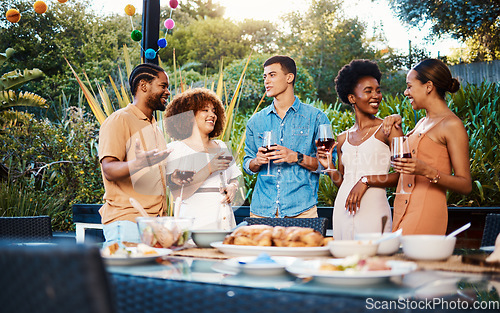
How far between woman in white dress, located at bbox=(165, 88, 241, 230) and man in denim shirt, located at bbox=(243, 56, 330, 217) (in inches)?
8.1

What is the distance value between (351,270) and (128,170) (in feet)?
4.56

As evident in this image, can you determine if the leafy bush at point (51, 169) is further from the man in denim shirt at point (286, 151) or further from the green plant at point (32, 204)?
the man in denim shirt at point (286, 151)

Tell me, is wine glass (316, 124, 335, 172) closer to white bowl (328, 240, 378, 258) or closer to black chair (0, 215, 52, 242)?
white bowl (328, 240, 378, 258)

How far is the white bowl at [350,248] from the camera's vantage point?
4.69 ft

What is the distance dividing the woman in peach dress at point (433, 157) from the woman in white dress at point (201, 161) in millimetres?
935

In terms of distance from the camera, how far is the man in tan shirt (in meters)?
2.33

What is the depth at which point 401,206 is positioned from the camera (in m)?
2.48

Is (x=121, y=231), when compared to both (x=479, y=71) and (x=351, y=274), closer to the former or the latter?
(x=351, y=274)

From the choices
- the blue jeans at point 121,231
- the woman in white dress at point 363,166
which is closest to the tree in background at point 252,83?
the woman in white dress at point 363,166

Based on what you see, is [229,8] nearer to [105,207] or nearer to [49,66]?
[49,66]

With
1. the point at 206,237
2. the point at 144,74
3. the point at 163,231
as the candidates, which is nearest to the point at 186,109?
the point at 144,74

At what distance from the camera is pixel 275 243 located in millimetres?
1652

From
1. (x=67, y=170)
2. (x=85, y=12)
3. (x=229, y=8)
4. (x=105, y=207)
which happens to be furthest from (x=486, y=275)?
(x=229, y=8)

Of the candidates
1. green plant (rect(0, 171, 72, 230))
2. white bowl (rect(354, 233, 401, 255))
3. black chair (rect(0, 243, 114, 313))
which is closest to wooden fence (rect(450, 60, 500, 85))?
green plant (rect(0, 171, 72, 230))
